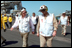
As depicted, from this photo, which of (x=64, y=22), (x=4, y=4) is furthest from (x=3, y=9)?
(x=64, y=22)

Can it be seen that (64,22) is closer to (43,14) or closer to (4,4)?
(43,14)

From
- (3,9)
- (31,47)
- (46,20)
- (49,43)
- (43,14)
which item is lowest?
(31,47)

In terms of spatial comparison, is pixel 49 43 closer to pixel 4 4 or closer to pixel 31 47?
pixel 31 47

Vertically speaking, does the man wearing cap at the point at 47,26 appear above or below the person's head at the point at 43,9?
below

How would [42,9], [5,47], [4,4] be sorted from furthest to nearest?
1. [4,4]
2. [5,47]
3. [42,9]

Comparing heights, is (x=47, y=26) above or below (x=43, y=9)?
below

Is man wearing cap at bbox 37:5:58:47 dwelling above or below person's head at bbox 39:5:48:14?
below

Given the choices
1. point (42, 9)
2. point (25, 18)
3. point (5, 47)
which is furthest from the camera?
point (5, 47)

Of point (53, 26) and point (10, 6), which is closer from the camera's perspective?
point (53, 26)

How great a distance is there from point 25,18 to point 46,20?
1138mm

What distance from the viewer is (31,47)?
464 centimetres

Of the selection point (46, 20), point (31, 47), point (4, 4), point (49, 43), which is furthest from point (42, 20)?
point (4, 4)

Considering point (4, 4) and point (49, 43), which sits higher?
point (4, 4)

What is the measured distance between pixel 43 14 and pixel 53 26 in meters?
0.55
